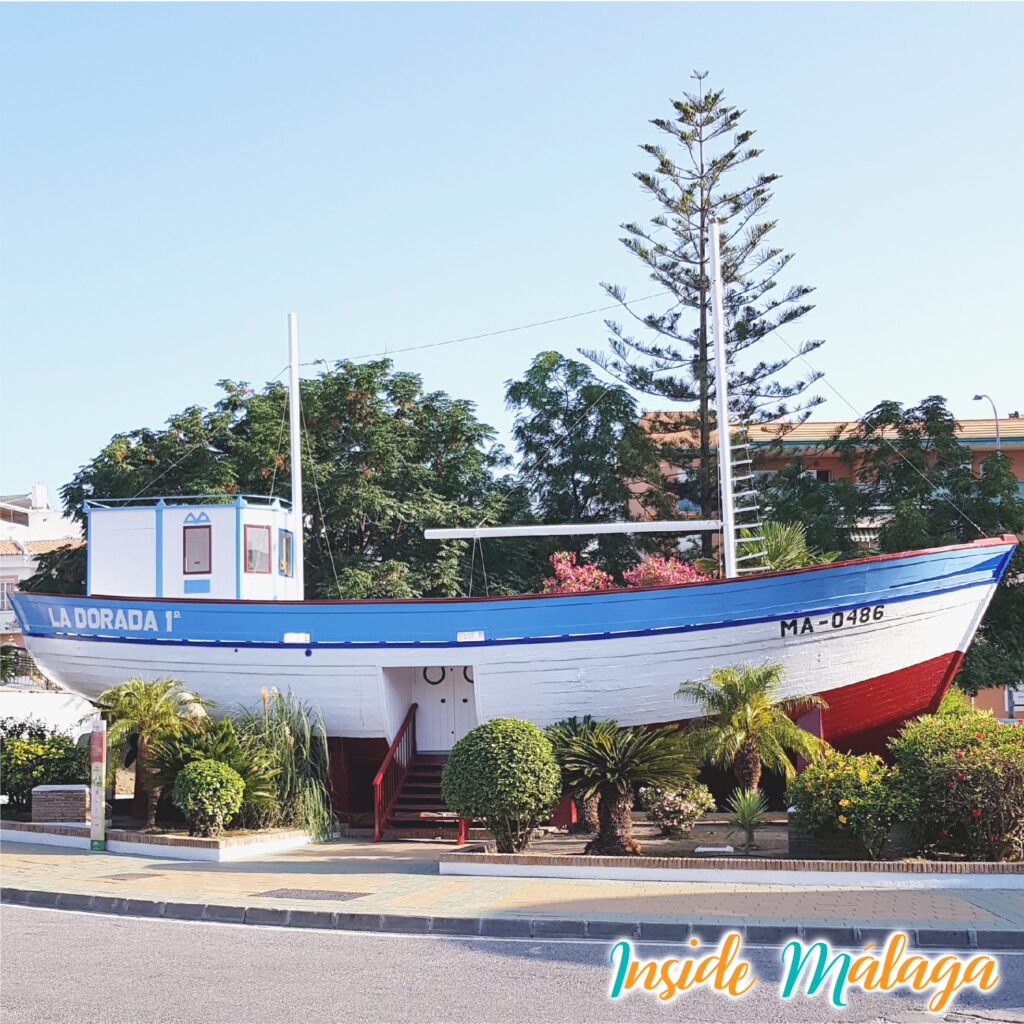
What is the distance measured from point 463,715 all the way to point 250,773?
3574 mm

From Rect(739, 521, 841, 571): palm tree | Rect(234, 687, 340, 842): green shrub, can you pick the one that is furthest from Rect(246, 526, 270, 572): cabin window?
Rect(739, 521, 841, 571): palm tree

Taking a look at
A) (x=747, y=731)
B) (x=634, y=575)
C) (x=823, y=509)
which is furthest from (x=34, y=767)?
(x=823, y=509)

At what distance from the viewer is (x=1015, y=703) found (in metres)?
40.2

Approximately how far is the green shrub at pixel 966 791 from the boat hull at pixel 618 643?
377 centimetres

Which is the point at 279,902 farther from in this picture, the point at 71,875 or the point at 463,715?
the point at 463,715

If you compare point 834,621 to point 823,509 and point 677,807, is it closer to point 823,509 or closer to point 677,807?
point 677,807

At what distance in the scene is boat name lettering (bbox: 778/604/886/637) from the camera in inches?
699

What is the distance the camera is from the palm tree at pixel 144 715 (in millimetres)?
17875

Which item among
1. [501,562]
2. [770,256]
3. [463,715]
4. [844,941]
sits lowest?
[844,941]

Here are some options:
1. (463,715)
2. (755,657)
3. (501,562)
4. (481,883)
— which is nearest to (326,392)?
(501,562)

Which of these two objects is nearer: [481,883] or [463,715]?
[481,883]

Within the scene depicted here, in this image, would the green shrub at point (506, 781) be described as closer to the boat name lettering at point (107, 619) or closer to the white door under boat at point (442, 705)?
the white door under boat at point (442, 705)

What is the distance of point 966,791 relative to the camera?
13227 millimetres

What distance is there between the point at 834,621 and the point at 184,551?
10.5 meters
